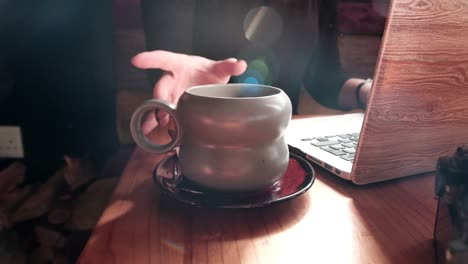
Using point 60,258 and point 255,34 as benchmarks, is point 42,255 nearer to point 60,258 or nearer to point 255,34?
point 60,258

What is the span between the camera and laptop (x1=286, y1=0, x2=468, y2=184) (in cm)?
40

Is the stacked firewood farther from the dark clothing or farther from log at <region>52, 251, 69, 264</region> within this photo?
the dark clothing

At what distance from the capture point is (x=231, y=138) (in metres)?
0.37

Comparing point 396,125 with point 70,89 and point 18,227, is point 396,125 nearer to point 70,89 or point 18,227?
point 70,89

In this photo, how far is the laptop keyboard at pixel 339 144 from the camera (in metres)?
0.55

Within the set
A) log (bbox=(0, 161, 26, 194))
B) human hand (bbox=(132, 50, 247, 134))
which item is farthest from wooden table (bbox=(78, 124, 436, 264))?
log (bbox=(0, 161, 26, 194))

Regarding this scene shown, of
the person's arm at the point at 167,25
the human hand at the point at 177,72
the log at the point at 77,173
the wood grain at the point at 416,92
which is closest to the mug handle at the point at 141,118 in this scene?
the human hand at the point at 177,72

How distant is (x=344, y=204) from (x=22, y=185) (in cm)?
103

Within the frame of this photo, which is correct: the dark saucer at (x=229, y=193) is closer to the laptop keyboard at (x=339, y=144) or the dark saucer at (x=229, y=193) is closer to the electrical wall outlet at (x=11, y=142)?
the laptop keyboard at (x=339, y=144)

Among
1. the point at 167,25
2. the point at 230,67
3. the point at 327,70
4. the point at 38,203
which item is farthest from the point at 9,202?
the point at 327,70

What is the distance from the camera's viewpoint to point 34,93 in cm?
103

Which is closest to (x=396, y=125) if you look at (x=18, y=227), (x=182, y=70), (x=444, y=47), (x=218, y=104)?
(x=444, y=47)

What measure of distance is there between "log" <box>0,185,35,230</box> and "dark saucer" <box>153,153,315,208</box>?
0.77 metres

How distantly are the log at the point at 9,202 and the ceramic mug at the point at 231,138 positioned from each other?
83 centimetres
